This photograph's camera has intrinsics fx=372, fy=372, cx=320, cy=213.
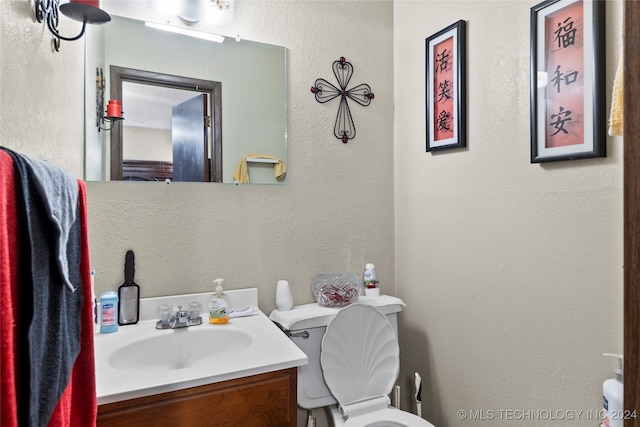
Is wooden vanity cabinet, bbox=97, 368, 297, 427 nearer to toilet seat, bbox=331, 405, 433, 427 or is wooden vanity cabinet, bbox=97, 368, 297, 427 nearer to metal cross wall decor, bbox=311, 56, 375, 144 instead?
toilet seat, bbox=331, 405, 433, 427

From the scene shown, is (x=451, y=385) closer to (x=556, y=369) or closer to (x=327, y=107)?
(x=556, y=369)

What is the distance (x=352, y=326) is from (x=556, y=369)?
71cm

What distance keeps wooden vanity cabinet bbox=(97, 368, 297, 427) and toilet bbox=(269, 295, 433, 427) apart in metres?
→ 0.35

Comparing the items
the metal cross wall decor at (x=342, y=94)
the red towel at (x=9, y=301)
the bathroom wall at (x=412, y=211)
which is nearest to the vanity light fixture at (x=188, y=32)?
the bathroom wall at (x=412, y=211)

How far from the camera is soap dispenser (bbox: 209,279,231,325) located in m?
1.41

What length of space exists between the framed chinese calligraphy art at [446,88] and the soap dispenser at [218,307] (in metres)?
1.08

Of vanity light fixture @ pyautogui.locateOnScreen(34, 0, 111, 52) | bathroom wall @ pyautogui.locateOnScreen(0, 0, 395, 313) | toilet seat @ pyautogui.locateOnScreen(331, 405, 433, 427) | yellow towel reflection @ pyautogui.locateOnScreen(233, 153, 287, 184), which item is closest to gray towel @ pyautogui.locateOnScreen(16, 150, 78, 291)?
vanity light fixture @ pyautogui.locateOnScreen(34, 0, 111, 52)

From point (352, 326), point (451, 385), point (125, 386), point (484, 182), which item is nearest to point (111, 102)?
point (125, 386)

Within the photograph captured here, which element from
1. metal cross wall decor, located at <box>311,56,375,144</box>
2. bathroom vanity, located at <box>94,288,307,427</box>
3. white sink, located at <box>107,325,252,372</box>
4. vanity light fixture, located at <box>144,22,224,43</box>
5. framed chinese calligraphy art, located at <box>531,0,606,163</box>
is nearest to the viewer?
bathroom vanity, located at <box>94,288,307,427</box>

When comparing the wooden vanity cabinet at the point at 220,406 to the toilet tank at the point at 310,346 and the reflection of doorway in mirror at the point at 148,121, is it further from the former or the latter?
the reflection of doorway in mirror at the point at 148,121

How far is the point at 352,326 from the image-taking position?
1519 mm

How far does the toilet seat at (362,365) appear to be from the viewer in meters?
1.45

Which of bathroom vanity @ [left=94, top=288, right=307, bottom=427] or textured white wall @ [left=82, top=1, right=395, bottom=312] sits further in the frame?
textured white wall @ [left=82, top=1, right=395, bottom=312]

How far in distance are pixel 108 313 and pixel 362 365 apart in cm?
98
